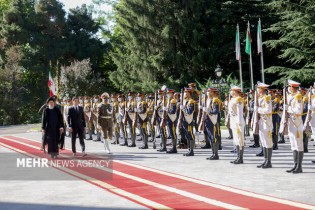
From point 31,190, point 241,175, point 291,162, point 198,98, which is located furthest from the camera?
point 198,98

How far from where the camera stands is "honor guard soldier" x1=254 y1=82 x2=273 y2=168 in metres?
12.2

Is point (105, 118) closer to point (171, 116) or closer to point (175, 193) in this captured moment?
point (171, 116)

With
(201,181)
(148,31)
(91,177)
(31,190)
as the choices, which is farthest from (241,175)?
(148,31)

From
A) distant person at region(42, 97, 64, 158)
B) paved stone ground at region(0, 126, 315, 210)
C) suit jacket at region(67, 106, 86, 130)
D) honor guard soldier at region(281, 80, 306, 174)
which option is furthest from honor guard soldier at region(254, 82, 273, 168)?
distant person at region(42, 97, 64, 158)

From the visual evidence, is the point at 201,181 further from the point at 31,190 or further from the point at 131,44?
the point at 131,44

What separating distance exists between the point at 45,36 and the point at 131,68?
63.6 ft

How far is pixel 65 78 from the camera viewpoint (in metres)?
47.5

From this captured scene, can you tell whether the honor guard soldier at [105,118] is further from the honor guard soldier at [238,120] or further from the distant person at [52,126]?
the honor guard soldier at [238,120]

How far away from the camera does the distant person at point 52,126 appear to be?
49.8 ft

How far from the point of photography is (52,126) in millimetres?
15219

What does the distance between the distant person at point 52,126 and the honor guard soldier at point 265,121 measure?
6305 millimetres

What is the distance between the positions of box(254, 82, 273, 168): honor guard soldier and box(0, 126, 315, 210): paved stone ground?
0.36 metres

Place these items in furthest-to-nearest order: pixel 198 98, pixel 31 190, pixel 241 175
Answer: pixel 198 98
pixel 241 175
pixel 31 190

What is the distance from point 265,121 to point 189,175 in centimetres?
247
